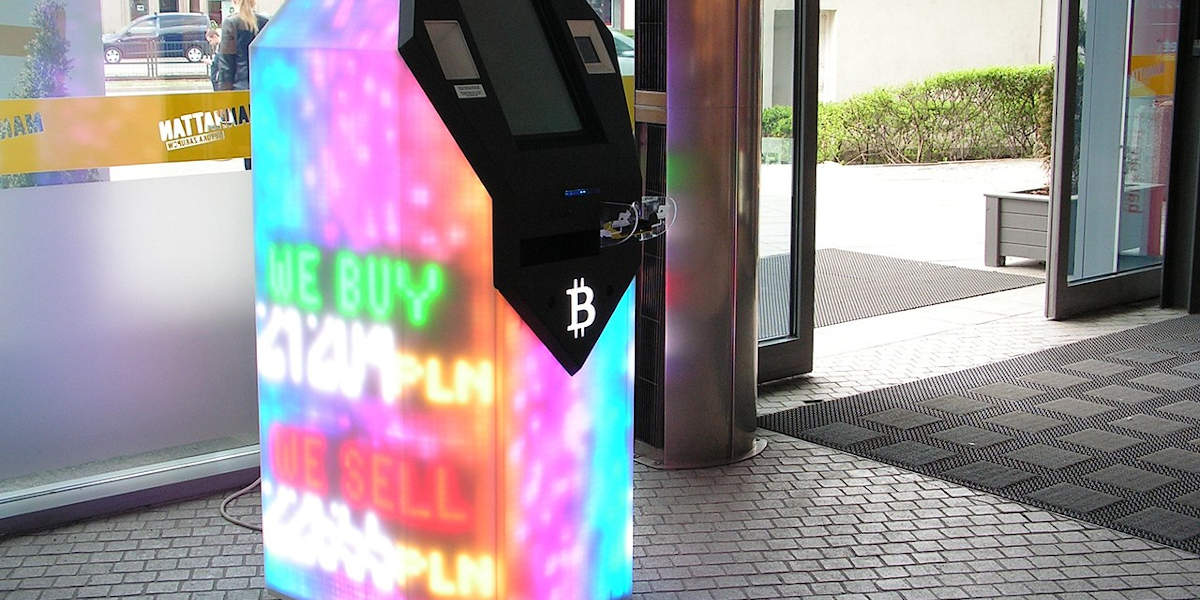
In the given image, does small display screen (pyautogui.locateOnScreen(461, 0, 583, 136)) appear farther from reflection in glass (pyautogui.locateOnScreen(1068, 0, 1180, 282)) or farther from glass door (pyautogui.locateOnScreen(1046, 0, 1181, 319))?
reflection in glass (pyautogui.locateOnScreen(1068, 0, 1180, 282))

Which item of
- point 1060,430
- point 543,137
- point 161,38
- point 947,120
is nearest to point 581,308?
point 543,137

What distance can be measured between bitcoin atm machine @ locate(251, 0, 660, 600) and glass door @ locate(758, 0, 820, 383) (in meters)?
2.50

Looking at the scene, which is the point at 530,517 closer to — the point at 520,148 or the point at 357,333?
the point at 357,333

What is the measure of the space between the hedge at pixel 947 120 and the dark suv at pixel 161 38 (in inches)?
463

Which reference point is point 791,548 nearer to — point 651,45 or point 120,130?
point 651,45

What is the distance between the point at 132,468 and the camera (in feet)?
13.9

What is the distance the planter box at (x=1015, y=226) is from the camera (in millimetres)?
8156

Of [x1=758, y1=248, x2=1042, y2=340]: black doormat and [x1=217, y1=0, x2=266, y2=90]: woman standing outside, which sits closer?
[x1=217, y1=0, x2=266, y2=90]: woman standing outside

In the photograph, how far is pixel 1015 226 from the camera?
8344 millimetres

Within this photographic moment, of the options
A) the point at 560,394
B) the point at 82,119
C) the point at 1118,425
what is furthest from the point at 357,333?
the point at 1118,425

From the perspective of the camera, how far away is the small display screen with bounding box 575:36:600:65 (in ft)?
10.2

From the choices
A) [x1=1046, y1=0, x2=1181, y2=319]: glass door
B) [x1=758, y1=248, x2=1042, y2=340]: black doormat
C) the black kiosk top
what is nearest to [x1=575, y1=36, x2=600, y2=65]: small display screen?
the black kiosk top

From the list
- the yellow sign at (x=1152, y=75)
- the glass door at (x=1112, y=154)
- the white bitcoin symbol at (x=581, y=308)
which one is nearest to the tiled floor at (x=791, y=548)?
the white bitcoin symbol at (x=581, y=308)

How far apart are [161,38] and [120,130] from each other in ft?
0.97
